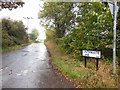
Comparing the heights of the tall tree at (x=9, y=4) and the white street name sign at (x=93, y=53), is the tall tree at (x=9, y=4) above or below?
above

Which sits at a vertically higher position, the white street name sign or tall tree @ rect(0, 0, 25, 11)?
tall tree @ rect(0, 0, 25, 11)

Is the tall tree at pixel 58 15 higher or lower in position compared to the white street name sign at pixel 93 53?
higher

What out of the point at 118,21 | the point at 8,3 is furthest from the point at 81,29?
the point at 8,3

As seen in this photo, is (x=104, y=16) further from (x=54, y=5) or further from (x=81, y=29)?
(x=54, y=5)

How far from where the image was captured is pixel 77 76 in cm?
396

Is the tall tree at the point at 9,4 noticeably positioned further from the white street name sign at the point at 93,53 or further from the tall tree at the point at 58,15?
the white street name sign at the point at 93,53

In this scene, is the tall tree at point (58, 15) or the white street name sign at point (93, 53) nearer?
the white street name sign at point (93, 53)

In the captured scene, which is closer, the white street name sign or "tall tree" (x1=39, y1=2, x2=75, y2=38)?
the white street name sign

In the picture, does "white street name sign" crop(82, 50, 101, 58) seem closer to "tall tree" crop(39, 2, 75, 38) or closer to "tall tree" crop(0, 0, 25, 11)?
"tall tree" crop(39, 2, 75, 38)

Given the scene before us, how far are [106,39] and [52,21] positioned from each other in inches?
255

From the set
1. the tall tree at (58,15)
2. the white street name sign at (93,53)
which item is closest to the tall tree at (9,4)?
the tall tree at (58,15)

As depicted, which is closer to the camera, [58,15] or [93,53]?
[93,53]

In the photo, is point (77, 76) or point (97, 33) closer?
point (77, 76)

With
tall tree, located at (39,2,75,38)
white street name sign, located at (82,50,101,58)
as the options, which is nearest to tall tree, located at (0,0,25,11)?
tall tree, located at (39,2,75,38)
